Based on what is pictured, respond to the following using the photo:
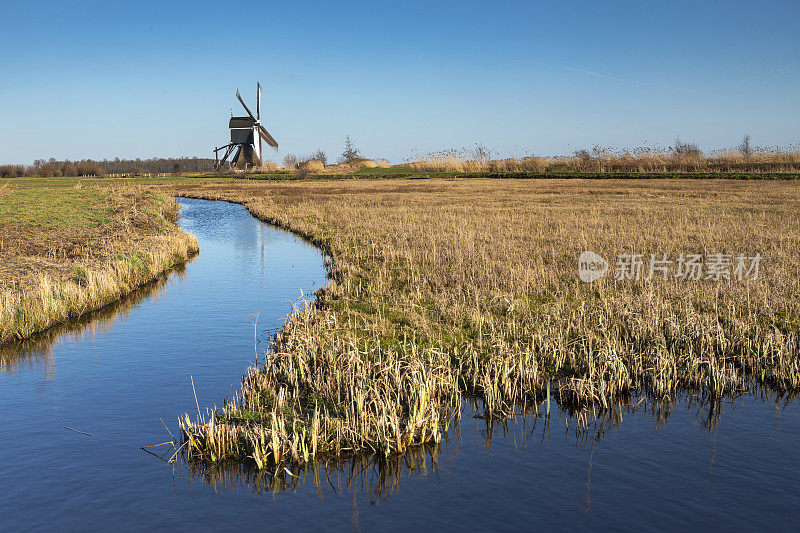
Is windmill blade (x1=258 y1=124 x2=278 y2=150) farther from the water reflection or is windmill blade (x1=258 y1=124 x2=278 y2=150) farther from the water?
the water reflection

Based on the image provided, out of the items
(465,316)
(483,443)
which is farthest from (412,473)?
(465,316)

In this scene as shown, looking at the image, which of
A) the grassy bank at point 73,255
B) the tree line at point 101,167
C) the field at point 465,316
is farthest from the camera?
the tree line at point 101,167

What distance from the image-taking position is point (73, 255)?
2233 centimetres

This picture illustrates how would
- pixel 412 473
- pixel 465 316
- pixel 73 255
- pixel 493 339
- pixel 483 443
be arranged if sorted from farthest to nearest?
pixel 73 255 → pixel 465 316 → pixel 493 339 → pixel 483 443 → pixel 412 473

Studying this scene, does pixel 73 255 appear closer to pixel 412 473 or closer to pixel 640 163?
pixel 412 473

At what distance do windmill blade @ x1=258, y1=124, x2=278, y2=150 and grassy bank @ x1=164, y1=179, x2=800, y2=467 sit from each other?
95.0 metres

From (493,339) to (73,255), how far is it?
1740cm

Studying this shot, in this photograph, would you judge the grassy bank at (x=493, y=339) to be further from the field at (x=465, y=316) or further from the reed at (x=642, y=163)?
the reed at (x=642, y=163)

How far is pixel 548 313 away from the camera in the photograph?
14125 millimetres

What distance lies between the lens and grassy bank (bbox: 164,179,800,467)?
8961mm

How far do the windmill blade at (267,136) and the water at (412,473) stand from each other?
353ft

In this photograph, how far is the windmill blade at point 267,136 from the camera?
376ft

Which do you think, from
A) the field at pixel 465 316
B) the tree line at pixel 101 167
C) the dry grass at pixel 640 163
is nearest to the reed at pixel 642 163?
the dry grass at pixel 640 163

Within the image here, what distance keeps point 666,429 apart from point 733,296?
23.6ft
